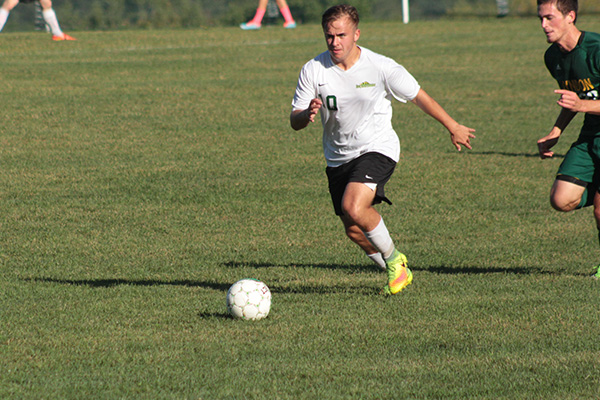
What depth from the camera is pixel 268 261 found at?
8641 mm

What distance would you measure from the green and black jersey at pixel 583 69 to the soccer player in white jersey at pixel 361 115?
1.08 metres

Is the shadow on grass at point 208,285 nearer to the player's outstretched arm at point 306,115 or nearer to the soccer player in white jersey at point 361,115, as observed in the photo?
the soccer player in white jersey at point 361,115

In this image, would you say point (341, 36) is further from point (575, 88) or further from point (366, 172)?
point (575, 88)

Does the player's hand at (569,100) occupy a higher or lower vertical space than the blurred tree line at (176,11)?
higher

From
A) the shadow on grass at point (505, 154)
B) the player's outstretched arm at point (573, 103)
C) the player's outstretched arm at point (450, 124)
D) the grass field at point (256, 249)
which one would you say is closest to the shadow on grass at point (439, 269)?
the grass field at point (256, 249)

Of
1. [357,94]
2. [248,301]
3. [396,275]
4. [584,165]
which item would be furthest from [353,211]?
[584,165]

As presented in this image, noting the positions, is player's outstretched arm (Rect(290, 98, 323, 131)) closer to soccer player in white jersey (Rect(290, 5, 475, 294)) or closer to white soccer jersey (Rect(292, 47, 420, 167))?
soccer player in white jersey (Rect(290, 5, 475, 294))

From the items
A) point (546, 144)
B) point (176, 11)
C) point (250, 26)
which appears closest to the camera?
point (546, 144)

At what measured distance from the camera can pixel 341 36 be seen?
265 inches

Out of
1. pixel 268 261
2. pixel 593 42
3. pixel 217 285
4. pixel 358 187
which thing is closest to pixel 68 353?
pixel 217 285

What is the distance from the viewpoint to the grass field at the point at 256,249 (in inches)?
207

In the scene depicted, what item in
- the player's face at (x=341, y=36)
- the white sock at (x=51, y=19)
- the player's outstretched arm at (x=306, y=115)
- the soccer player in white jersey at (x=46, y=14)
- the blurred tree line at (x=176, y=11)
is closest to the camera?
the player's outstretched arm at (x=306, y=115)

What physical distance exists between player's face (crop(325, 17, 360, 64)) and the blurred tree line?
24.4 meters

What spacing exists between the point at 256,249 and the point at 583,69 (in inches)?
150
